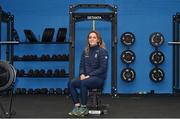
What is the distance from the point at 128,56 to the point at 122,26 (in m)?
0.71

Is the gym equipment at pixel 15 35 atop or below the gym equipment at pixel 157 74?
atop

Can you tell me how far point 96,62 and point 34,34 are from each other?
3.45 metres

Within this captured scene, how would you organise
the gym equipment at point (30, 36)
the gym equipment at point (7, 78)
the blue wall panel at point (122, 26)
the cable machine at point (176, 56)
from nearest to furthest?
1. the gym equipment at point (7, 78)
2. the gym equipment at point (30, 36)
3. the cable machine at point (176, 56)
4. the blue wall panel at point (122, 26)

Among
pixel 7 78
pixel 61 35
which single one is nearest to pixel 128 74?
pixel 61 35

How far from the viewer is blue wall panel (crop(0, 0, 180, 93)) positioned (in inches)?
333

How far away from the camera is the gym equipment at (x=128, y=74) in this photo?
828 centimetres

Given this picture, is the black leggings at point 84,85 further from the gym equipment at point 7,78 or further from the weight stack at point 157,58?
the weight stack at point 157,58

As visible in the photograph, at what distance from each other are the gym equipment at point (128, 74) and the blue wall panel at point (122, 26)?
0.57 feet

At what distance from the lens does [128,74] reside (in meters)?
8.28

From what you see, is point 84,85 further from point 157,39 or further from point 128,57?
point 157,39

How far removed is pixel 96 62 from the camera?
519 centimetres

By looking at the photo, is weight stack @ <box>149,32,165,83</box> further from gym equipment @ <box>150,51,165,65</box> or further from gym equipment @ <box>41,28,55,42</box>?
gym equipment @ <box>41,28,55,42</box>

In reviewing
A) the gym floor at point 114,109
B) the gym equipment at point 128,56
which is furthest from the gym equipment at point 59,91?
the gym equipment at point 128,56

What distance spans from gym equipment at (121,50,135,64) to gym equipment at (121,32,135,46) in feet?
0.57
